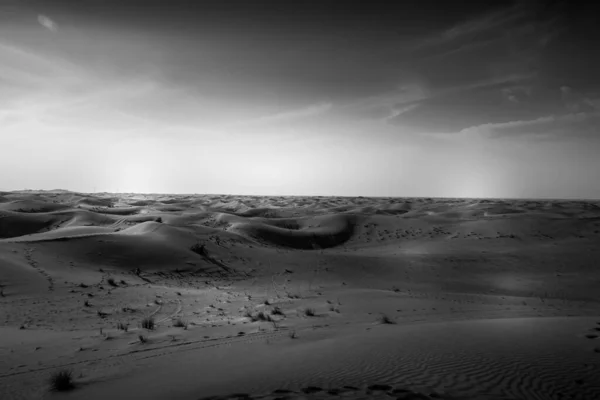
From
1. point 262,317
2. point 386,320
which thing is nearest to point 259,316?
point 262,317

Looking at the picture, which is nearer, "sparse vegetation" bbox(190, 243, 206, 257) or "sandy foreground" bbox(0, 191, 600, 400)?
"sandy foreground" bbox(0, 191, 600, 400)

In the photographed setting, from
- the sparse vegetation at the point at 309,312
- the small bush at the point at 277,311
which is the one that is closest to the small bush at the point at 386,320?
the sparse vegetation at the point at 309,312

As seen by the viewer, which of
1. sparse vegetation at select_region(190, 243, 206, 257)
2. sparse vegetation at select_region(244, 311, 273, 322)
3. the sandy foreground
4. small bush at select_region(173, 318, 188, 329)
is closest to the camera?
the sandy foreground

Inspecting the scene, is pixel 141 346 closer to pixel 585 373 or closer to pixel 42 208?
pixel 585 373

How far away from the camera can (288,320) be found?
825 centimetres

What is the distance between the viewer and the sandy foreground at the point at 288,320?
15.2 ft

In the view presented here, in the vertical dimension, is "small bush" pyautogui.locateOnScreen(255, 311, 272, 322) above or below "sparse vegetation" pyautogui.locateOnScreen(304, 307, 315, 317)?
above

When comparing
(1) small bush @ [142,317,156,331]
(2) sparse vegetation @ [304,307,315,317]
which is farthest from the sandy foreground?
(1) small bush @ [142,317,156,331]

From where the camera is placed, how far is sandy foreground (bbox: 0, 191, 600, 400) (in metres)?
4.64

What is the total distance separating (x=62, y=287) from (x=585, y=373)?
12.8 m

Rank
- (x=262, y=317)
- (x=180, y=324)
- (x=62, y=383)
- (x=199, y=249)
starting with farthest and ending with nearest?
(x=199, y=249), (x=262, y=317), (x=180, y=324), (x=62, y=383)

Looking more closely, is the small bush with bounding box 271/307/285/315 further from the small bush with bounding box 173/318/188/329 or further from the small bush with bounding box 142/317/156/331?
the small bush with bounding box 142/317/156/331

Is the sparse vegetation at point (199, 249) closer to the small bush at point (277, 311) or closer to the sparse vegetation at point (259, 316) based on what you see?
the small bush at point (277, 311)

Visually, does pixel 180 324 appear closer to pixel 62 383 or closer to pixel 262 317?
pixel 262 317
